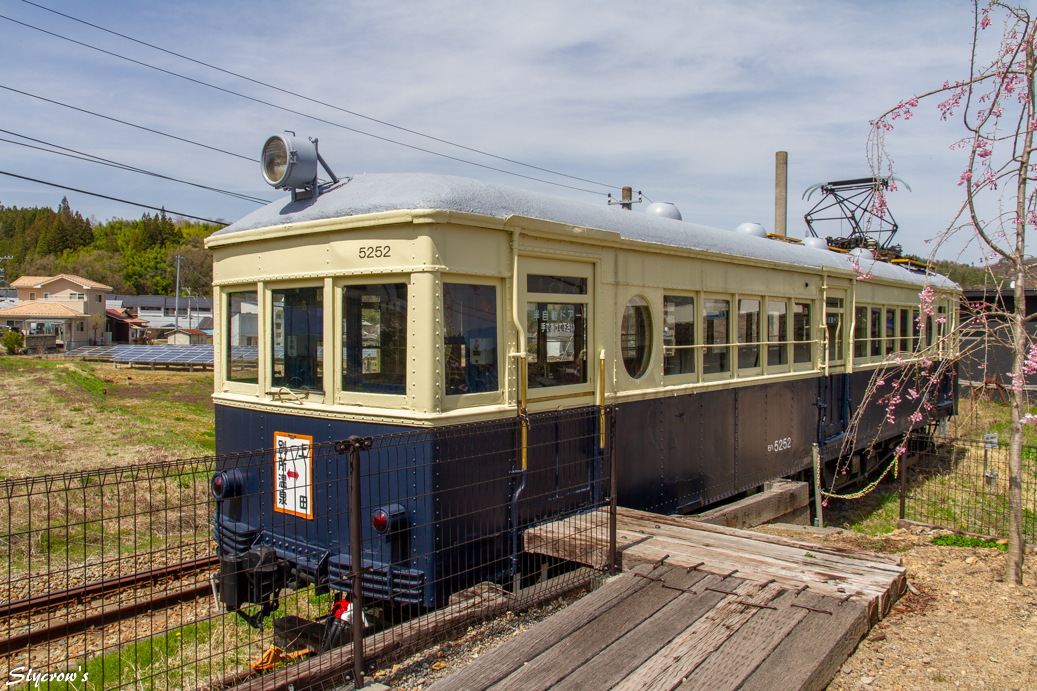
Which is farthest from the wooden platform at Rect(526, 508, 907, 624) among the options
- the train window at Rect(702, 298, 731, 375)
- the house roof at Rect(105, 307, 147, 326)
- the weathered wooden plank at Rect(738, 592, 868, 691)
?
the house roof at Rect(105, 307, 147, 326)

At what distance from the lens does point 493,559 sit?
477cm

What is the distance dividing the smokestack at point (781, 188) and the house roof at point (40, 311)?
5255 centimetres

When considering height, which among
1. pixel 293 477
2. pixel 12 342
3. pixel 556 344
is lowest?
pixel 293 477

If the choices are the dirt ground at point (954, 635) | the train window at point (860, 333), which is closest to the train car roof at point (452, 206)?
the dirt ground at point (954, 635)

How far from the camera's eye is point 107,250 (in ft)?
373

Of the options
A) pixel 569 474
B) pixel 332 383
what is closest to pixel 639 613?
pixel 569 474

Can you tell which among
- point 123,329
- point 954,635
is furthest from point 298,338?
point 123,329

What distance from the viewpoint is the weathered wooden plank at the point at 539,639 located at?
11.1ft

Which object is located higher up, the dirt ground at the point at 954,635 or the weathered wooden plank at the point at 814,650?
the weathered wooden plank at the point at 814,650

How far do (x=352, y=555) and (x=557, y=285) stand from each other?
2439 millimetres

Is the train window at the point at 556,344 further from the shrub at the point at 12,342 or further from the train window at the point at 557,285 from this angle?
Answer: the shrub at the point at 12,342

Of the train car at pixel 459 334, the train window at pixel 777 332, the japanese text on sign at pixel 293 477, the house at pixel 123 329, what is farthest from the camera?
the house at pixel 123 329

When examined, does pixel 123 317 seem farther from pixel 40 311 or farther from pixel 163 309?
pixel 163 309

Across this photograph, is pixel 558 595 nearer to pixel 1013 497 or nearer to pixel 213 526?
pixel 213 526
